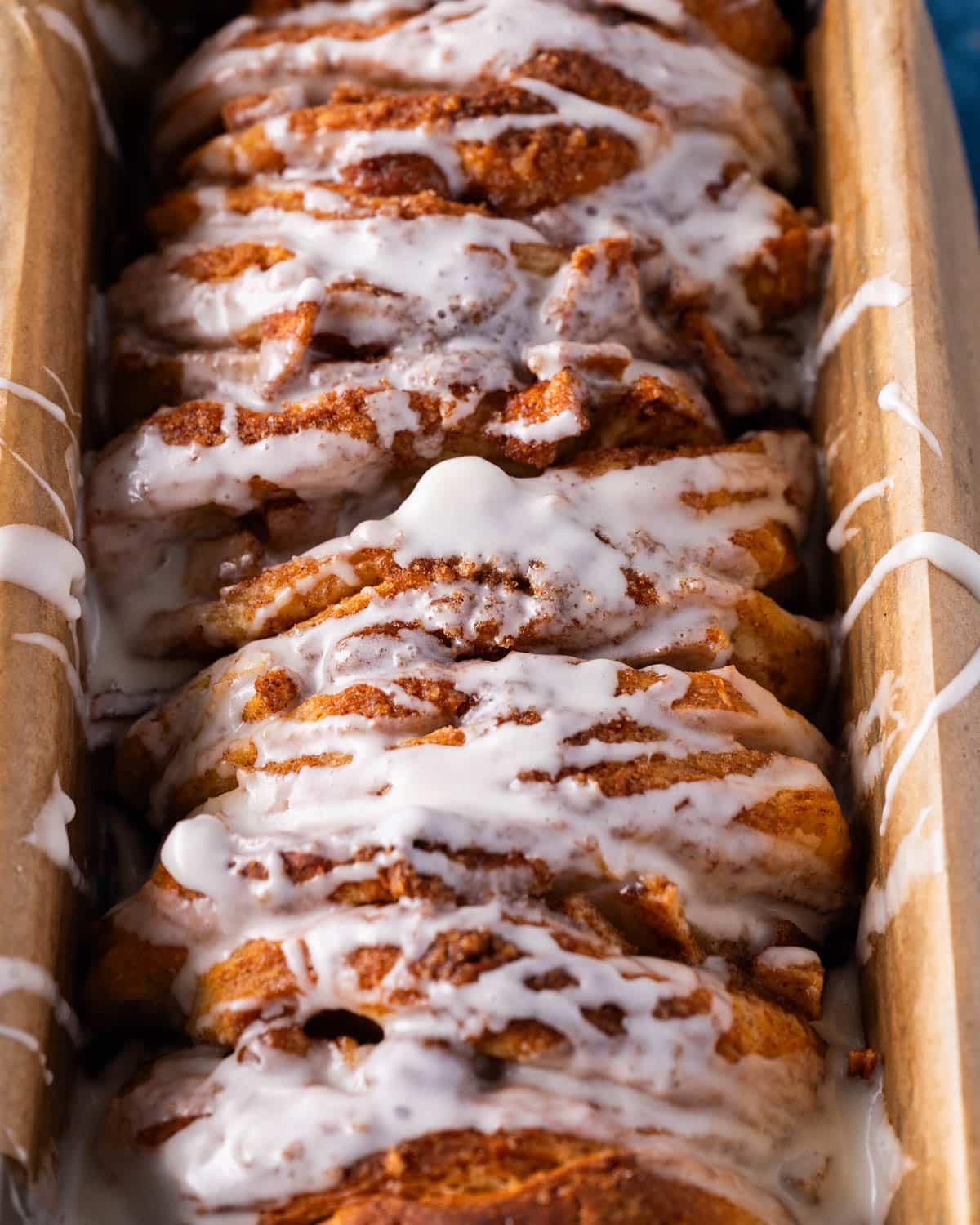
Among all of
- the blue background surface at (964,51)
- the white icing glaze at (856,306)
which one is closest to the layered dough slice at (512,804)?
the white icing glaze at (856,306)

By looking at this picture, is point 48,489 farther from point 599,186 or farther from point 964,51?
point 964,51

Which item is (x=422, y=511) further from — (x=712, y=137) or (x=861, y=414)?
(x=712, y=137)

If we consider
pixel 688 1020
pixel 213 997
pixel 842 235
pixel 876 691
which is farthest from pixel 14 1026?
pixel 842 235

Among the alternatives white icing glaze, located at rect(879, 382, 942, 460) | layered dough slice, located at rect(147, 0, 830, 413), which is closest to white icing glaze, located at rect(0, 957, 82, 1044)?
layered dough slice, located at rect(147, 0, 830, 413)

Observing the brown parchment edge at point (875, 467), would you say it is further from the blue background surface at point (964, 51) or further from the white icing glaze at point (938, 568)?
the blue background surface at point (964, 51)

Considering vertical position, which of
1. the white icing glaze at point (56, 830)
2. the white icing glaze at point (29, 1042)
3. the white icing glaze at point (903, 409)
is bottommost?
the white icing glaze at point (29, 1042)

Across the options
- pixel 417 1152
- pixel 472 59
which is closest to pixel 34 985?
A: pixel 417 1152

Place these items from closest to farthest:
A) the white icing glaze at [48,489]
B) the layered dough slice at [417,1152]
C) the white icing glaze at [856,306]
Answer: the layered dough slice at [417,1152] < the white icing glaze at [48,489] < the white icing glaze at [856,306]
